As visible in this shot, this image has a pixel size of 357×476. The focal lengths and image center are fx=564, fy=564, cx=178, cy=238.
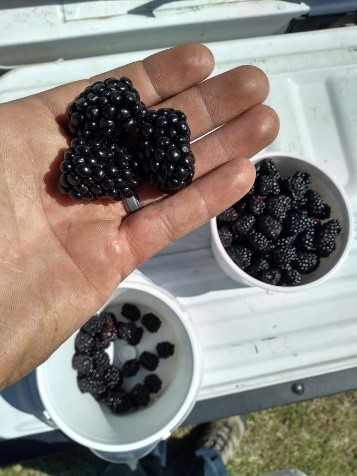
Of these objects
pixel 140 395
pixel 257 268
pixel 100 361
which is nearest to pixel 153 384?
pixel 140 395

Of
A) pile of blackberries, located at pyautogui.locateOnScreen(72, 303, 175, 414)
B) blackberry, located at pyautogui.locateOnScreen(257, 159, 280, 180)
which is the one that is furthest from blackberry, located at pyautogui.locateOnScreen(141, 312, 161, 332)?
blackberry, located at pyautogui.locateOnScreen(257, 159, 280, 180)

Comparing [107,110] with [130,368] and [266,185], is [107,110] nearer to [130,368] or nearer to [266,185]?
[266,185]

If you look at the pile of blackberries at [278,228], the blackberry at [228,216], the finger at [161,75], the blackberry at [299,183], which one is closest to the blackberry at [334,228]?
the pile of blackberries at [278,228]

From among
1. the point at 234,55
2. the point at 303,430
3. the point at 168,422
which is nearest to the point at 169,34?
the point at 234,55

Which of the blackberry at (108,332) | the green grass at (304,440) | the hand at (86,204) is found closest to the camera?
the hand at (86,204)

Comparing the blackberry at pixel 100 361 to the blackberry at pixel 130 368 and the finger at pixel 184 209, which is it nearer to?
the blackberry at pixel 130 368

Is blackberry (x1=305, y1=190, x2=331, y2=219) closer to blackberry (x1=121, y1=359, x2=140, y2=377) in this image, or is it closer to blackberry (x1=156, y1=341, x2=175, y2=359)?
blackberry (x1=156, y1=341, x2=175, y2=359)
